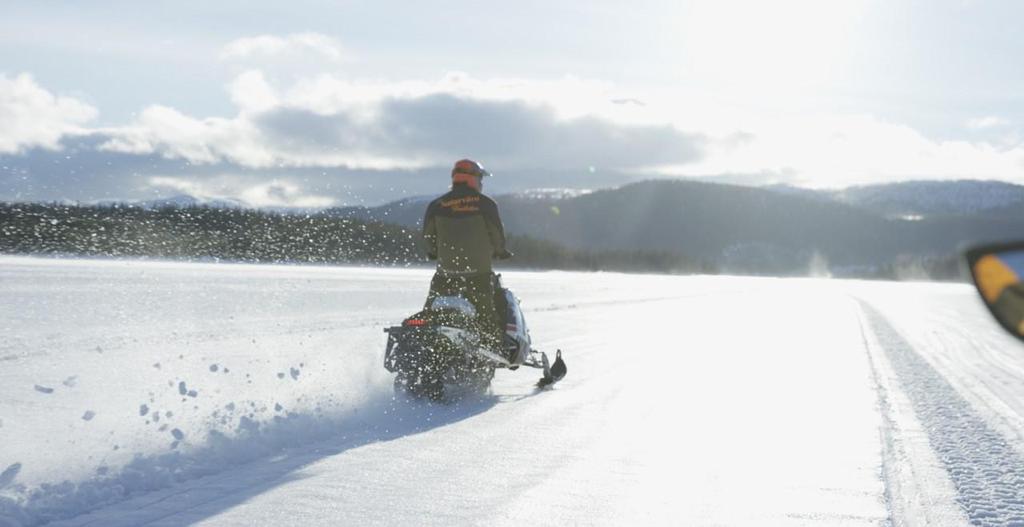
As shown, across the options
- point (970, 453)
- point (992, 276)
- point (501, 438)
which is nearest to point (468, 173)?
Result: point (501, 438)

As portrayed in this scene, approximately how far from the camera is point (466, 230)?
Answer: 835cm

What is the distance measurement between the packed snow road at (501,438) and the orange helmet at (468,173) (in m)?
1.95

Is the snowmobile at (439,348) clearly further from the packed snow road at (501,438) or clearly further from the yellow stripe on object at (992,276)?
the yellow stripe on object at (992,276)

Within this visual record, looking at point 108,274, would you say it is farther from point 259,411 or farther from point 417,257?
point 417,257

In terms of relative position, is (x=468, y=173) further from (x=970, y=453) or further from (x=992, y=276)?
(x=992, y=276)

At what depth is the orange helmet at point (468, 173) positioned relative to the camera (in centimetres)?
820

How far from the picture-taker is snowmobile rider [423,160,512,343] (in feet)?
27.3

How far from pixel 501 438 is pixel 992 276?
5430 millimetres

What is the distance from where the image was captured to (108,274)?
93.7 feet

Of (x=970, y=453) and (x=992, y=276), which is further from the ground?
(x=992, y=276)

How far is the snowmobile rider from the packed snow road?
1.00 m

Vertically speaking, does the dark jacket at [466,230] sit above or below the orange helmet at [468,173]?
below

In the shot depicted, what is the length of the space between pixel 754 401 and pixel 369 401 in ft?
11.4

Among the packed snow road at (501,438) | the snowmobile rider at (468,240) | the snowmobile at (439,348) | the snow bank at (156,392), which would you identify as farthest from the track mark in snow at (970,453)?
the snow bank at (156,392)
